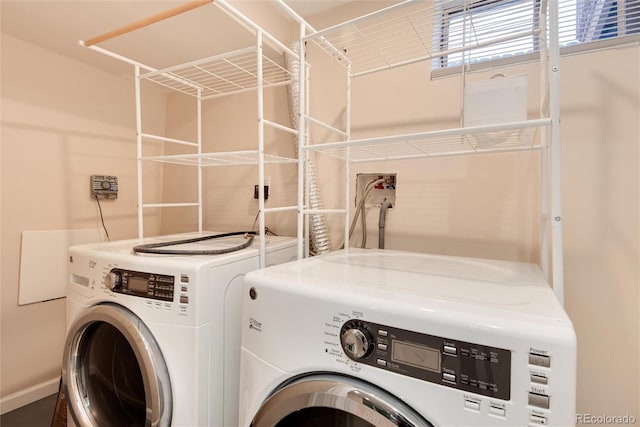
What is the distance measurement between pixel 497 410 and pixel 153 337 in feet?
3.13

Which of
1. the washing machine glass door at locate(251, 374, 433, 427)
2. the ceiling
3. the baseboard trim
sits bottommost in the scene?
the baseboard trim

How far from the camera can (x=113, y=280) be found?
3.31ft

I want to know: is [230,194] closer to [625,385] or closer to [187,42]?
[187,42]

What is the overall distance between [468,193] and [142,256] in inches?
51.9

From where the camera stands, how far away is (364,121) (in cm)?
153

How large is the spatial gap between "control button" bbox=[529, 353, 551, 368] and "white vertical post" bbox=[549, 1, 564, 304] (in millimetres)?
266

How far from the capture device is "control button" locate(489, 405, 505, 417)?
0.50 m

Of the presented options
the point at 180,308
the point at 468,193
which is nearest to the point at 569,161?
the point at 468,193

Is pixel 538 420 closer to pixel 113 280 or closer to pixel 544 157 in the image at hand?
pixel 544 157

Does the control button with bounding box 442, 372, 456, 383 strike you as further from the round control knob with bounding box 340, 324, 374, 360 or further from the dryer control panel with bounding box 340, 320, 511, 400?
the round control knob with bounding box 340, 324, 374, 360

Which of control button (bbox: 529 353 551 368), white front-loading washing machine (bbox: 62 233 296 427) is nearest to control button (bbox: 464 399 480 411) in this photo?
control button (bbox: 529 353 551 368)

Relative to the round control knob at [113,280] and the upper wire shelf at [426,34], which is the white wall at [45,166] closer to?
the round control knob at [113,280]

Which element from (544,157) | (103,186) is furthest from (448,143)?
(103,186)

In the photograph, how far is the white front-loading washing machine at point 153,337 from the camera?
0.92m
